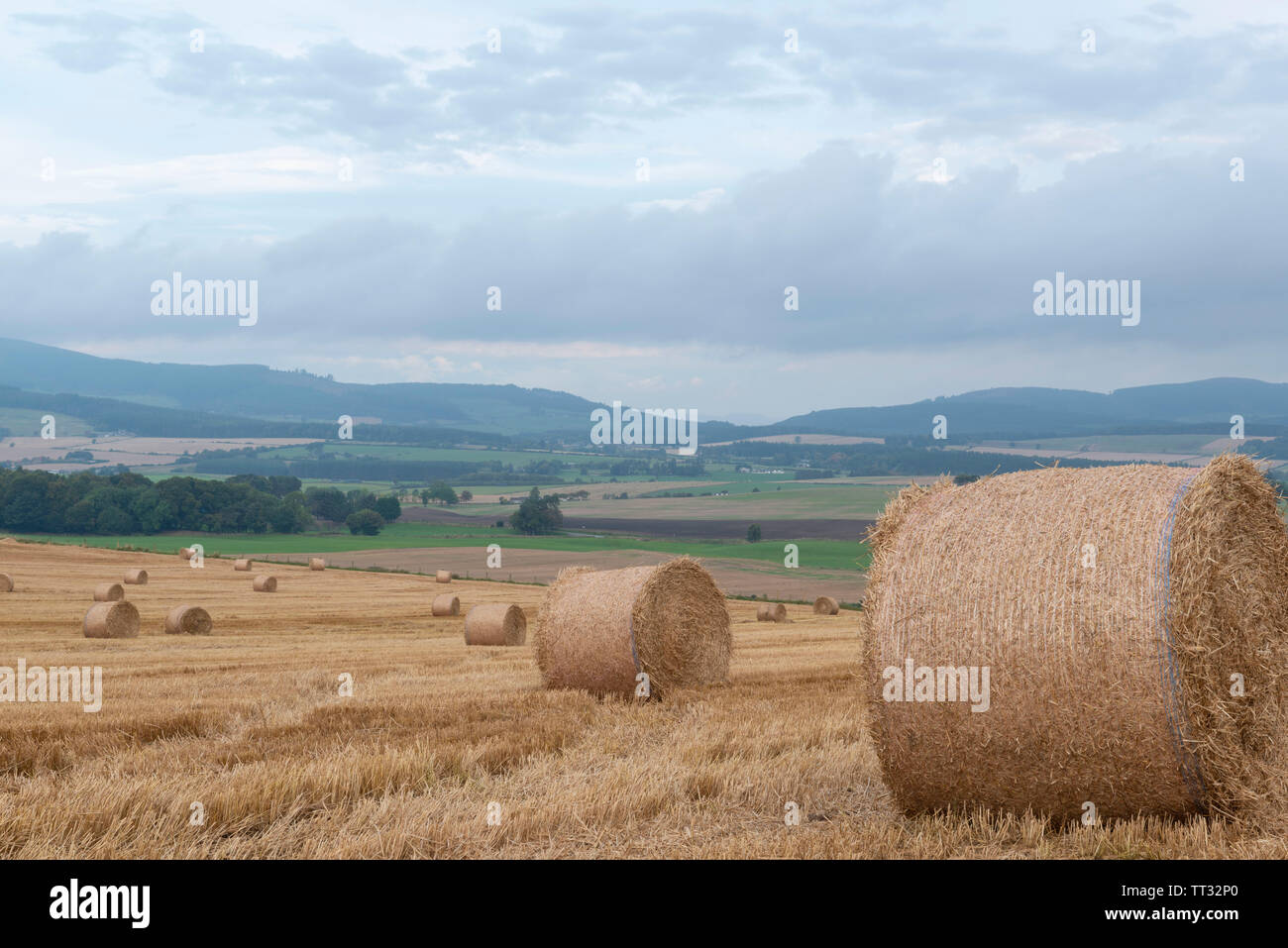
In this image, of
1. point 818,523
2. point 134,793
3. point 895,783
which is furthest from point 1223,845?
point 818,523

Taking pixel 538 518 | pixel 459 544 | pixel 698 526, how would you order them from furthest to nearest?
pixel 698 526, pixel 538 518, pixel 459 544

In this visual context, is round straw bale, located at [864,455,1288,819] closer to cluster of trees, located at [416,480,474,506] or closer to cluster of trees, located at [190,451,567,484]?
cluster of trees, located at [416,480,474,506]

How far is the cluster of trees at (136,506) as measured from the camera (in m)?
67.2

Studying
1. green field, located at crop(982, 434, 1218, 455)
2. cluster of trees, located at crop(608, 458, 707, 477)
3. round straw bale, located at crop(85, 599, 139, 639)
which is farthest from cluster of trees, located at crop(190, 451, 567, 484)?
round straw bale, located at crop(85, 599, 139, 639)

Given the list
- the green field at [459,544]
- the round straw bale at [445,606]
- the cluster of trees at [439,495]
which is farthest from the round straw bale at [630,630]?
the cluster of trees at [439,495]

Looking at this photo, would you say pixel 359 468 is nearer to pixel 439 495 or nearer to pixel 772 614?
pixel 439 495

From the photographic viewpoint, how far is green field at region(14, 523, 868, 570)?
59.2m

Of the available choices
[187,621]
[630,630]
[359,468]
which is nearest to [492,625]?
[187,621]

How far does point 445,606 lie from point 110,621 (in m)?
10.1

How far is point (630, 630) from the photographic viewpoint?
44.6ft

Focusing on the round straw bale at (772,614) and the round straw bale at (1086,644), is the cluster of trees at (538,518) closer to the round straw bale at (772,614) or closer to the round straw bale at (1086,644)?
the round straw bale at (772,614)

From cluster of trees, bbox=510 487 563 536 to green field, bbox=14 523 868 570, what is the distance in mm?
1052
